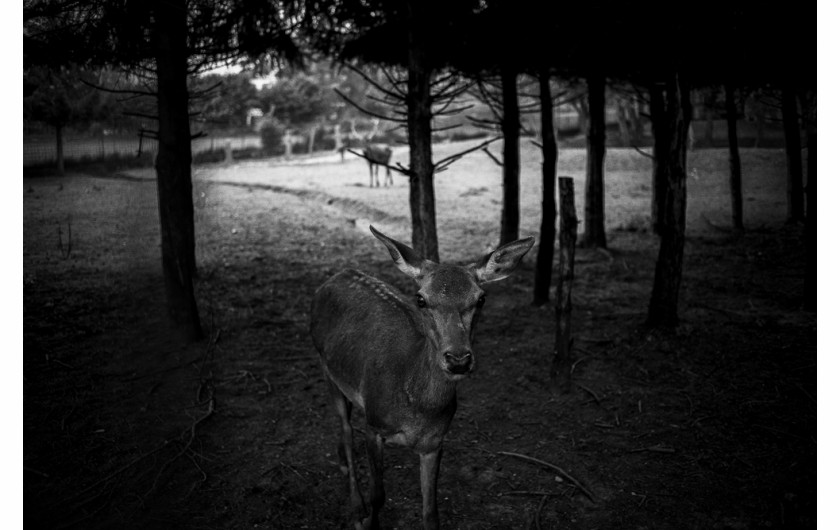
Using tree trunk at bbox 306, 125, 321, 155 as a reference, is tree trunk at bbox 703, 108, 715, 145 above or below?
below

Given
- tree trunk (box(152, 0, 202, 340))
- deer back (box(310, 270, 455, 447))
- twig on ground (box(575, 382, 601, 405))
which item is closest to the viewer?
deer back (box(310, 270, 455, 447))

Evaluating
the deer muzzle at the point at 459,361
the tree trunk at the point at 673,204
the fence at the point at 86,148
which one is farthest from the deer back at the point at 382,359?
the tree trunk at the point at 673,204

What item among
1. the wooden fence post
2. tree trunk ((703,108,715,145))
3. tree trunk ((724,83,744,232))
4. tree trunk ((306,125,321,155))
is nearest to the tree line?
the wooden fence post

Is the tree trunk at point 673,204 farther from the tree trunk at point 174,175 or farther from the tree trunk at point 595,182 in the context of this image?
the tree trunk at point 174,175

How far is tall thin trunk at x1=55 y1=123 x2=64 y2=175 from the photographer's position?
19.6 ft

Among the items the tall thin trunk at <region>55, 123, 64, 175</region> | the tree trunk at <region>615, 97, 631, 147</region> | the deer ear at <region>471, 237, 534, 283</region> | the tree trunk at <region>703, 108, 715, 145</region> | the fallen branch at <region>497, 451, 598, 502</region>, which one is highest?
the tree trunk at <region>615, 97, 631, 147</region>

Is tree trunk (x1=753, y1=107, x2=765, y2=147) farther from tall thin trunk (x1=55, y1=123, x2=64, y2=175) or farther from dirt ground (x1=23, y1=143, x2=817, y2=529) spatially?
tall thin trunk (x1=55, y1=123, x2=64, y2=175)

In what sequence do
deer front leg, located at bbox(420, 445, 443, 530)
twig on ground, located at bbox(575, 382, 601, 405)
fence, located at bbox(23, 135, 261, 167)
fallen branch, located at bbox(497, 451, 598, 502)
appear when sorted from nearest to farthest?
deer front leg, located at bbox(420, 445, 443, 530)
fallen branch, located at bbox(497, 451, 598, 502)
fence, located at bbox(23, 135, 261, 167)
twig on ground, located at bbox(575, 382, 601, 405)

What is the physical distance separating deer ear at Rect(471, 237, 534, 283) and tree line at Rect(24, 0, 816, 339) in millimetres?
3626

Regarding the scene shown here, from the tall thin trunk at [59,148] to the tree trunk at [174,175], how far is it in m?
1.34

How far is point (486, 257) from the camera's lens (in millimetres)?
3990

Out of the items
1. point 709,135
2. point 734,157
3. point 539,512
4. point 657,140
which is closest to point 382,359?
point 539,512

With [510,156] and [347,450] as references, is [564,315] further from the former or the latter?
[510,156]

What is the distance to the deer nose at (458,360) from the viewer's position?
335 cm
